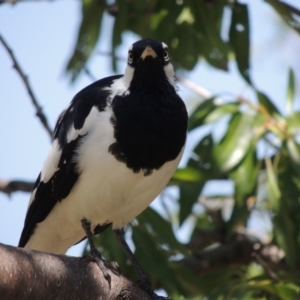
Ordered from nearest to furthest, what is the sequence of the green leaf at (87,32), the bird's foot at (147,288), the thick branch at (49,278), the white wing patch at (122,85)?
the thick branch at (49,278), the bird's foot at (147,288), the white wing patch at (122,85), the green leaf at (87,32)

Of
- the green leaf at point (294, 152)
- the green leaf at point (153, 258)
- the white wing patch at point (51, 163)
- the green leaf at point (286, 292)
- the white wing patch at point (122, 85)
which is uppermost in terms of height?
the white wing patch at point (122, 85)

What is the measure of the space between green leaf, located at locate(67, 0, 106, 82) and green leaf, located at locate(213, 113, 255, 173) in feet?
3.38

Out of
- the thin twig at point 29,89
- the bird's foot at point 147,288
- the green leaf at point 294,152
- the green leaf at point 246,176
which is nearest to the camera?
the bird's foot at point 147,288

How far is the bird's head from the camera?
12.1ft

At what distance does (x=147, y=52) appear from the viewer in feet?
12.1

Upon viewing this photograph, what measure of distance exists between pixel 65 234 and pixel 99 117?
816 mm

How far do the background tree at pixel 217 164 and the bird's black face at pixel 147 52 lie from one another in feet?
2.16

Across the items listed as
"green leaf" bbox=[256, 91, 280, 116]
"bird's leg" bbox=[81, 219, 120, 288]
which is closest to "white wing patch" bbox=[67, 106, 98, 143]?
"bird's leg" bbox=[81, 219, 120, 288]

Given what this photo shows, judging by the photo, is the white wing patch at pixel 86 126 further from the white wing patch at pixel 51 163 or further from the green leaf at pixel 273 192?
the green leaf at pixel 273 192

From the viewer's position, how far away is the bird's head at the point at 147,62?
146 inches

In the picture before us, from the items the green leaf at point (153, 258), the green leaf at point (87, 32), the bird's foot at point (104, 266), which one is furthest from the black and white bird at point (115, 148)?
the green leaf at point (87, 32)

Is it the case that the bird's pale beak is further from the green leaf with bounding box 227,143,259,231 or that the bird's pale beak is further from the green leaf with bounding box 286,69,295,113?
the green leaf with bounding box 286,69,295,113

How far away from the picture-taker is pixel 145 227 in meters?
4.14

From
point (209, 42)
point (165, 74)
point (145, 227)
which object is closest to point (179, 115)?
point (165, 74)
